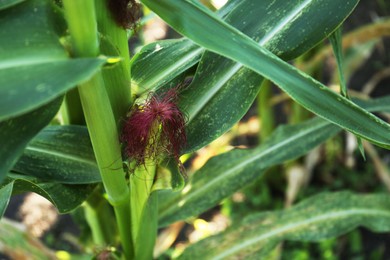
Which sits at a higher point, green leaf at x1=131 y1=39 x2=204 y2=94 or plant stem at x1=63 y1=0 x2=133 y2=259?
green leaf at x1=131 y1=39 x2=204 y2=94

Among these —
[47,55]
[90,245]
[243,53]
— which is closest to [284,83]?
[243,53]

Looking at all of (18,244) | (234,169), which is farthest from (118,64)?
(18,244)

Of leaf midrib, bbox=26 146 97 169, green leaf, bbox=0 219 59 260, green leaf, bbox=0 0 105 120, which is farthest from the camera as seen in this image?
green leaf, bbox=0 219 59 260

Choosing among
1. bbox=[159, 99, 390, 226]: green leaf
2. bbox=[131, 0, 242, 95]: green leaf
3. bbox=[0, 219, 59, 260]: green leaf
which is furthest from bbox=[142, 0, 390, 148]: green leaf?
bbox=[0, 219, 59, 260]: green leaf

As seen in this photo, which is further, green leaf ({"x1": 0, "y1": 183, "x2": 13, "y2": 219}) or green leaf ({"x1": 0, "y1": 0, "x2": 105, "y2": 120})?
green leaf ({"x1": 0, "y1": 183, "x2": 13, "y2": 219})

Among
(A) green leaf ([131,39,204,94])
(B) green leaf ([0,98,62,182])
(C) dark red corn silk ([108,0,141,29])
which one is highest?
(A) green leaf ([131,39,204,94])

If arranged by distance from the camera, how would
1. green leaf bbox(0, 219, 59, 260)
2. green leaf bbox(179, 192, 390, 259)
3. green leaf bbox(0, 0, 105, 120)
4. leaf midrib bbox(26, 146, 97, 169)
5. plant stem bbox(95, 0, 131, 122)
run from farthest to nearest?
green leaf bbox(0, 219, 59, 260)
green leaf bbox(179, 192, 390, 259)
leaf midrib bbox(26, 146, 97, 169)
plant stem bbox(95, 0, 131, 122)
green leaf bbox(0, 0, 105, 120)

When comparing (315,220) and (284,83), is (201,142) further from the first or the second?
(315,220)

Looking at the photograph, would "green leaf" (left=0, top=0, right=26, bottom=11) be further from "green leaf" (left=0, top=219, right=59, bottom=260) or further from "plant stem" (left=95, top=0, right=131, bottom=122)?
"green leaf" (left=0, top=219, right=59, bottom=260)

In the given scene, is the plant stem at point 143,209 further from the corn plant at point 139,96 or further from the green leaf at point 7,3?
the green leaf at point 7,3
